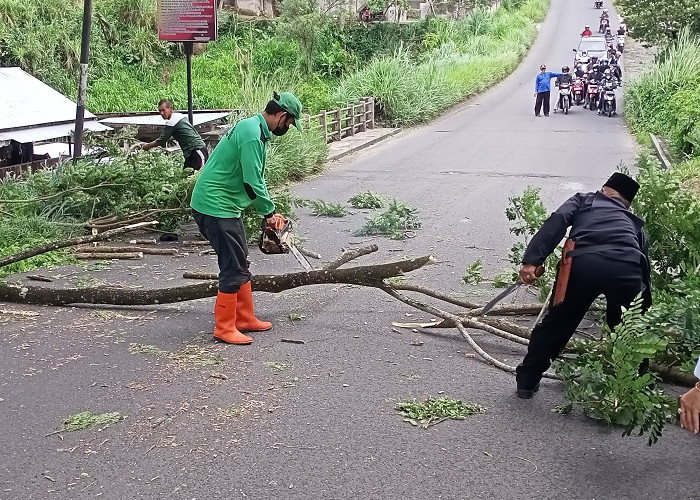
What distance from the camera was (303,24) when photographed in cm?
3622

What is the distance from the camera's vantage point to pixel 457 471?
14.5 ft

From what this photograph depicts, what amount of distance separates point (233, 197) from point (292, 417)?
6.47 ft

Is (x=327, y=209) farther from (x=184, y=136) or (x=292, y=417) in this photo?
(x=292, y=417)

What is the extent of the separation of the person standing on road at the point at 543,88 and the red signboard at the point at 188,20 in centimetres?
1452

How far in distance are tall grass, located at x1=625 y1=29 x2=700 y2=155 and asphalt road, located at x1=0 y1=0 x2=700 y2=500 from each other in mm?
11247

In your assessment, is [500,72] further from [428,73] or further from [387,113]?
[387,113]

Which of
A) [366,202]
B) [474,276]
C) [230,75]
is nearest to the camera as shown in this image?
[474,276]

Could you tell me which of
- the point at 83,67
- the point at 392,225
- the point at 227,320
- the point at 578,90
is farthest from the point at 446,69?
the point at 227,320

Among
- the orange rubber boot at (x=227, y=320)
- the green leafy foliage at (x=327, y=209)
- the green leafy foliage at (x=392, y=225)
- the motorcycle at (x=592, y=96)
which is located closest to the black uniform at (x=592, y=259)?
the orange rubber boot at (x=227, y=320)

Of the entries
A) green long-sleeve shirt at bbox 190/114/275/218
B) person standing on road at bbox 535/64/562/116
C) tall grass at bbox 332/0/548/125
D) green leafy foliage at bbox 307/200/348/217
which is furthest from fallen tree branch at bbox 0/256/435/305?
person standing on road at bbox 535/64/562/116

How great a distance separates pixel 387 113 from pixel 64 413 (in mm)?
21635

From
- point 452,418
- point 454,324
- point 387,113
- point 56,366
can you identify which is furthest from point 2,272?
point 387,113

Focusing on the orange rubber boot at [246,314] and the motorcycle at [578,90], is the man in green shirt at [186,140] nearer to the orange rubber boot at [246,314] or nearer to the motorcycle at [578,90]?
the orange rubber boot at [246,314]

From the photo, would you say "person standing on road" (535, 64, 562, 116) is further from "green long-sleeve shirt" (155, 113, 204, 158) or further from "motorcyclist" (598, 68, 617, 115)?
"green long-sleeve shirt" (155, 113, 204, 158)
